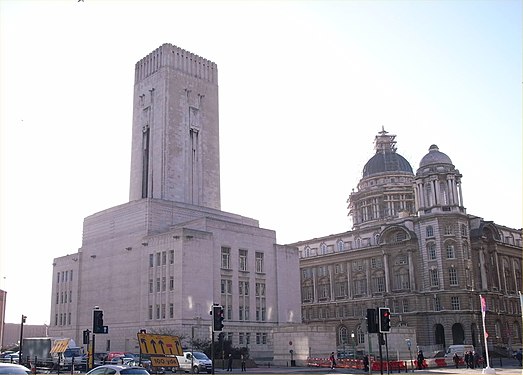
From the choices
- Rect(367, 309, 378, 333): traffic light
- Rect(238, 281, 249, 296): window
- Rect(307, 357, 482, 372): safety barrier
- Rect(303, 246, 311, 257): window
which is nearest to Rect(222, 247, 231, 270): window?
Rect(238, 281, 249, 296): window

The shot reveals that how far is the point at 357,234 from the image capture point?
355 ft

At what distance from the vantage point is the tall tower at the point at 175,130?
84375mm

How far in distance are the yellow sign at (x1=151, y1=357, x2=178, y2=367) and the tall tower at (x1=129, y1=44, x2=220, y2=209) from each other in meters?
51.5

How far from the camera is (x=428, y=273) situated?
92.1 metres

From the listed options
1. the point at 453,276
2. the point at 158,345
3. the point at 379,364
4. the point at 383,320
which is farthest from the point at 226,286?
the point at 383,320

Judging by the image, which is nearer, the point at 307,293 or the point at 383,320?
the point at 383,320

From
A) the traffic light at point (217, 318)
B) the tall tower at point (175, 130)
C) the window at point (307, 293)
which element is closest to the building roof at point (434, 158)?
the window at point (307, 293)

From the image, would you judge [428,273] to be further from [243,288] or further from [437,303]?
[243,288]

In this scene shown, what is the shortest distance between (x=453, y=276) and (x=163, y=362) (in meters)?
67.8

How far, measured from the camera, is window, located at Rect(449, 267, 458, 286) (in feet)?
293

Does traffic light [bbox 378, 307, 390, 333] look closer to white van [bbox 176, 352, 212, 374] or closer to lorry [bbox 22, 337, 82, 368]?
white van [bbox 176, 352, 212, 374]

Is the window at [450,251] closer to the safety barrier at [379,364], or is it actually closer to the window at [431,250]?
the window at [431,250]

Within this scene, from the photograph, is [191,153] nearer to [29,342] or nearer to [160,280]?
[160,280]

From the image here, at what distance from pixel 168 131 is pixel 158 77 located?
371 inches
